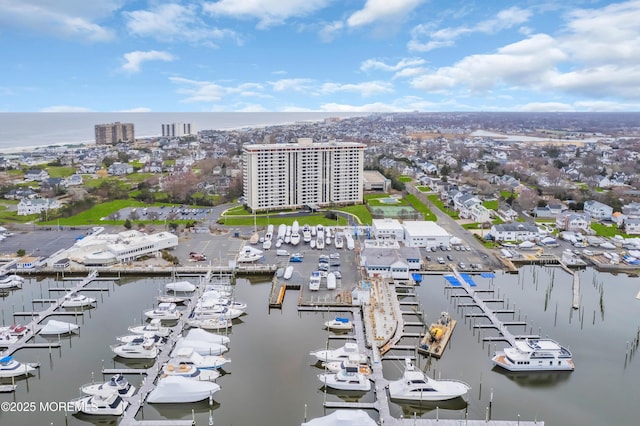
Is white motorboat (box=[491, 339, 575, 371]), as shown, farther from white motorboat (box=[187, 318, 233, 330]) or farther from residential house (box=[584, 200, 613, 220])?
residential house (box=[584, 200, 613, 220])

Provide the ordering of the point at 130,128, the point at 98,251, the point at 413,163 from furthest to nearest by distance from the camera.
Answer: the point at 130,128 → the point at 413,163 → the point at 98,251

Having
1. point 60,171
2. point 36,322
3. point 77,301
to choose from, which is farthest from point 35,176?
point 36,322

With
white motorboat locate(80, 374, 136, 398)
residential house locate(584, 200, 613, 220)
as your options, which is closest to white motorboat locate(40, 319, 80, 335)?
white motorboat locate(80, 374, 136, 398)

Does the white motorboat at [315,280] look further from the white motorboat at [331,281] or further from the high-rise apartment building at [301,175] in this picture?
the high-rise apartment building at [301,175]

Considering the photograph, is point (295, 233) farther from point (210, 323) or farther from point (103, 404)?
point (103, 404)

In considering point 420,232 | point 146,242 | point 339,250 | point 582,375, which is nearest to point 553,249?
point 420,232

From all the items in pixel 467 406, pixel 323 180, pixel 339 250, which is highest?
pixel 323 180

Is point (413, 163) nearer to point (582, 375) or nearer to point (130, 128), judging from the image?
point (582, 375)
